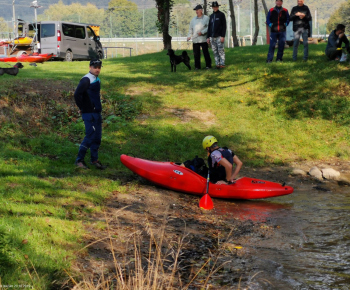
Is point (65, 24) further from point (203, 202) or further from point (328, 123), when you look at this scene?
point (203, 202)

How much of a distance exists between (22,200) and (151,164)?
297 cm

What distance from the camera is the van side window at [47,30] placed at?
883 inches

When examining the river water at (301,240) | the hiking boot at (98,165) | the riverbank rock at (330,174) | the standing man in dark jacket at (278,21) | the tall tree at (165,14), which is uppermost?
the tall tree at (165,14)

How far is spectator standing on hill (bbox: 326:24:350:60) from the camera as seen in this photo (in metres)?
14.8

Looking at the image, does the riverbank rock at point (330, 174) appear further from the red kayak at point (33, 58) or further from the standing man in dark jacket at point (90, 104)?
the red kayak at point (33, 58)

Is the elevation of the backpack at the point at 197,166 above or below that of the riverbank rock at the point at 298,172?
above

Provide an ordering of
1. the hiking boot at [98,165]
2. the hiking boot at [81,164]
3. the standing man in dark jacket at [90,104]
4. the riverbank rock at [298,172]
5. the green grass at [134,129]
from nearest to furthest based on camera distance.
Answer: the green grass at [134,129] → the standing man in dark jacket at [90,104] → the hiking boot at [81,164] → the hiking boot at [98,165] → the riverbank rock at [298,172]

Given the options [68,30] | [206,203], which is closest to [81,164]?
[206,203]

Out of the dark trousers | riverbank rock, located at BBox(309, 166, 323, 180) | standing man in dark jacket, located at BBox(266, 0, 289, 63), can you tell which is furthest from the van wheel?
riverbank rock, located at BBox(309, 166, 323, 180)

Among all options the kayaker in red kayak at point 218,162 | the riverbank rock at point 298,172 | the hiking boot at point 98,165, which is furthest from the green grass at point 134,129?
the kayaker in red kayak at point 218,162

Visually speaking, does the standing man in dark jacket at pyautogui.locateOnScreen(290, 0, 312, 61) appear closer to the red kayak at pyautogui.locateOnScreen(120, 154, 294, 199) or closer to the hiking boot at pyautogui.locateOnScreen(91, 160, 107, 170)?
the red kayak at pyautogui.locateOnScreen(120, 154, 294, 199)

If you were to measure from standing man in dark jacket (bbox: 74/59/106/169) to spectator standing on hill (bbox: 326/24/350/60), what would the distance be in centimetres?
975

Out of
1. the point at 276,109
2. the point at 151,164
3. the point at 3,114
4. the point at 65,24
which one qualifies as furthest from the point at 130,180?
the point at 65,24

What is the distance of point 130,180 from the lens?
8750 mm
